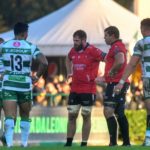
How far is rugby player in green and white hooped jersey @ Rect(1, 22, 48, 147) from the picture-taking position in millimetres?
13391

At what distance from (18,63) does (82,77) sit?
1.60 m

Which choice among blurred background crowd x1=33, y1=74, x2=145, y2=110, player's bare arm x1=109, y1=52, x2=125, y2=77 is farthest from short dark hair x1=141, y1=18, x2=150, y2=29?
blurred background crowd x1=33, y1=74, x2=145, y2=110

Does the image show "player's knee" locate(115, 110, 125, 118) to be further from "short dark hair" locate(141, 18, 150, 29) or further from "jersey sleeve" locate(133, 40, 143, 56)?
"short dark hair" locate(141, 18, 150, 29)

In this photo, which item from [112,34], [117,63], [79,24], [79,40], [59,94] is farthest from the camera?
[79,24]

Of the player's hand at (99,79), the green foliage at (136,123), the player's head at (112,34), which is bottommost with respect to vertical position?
the green foliage at (136,123)

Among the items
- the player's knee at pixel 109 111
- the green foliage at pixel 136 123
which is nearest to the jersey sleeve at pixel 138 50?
the player's knee at pixel 109 111

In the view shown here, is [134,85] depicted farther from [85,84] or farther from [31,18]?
[31,18]

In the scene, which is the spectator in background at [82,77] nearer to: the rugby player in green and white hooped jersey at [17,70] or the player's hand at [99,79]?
the player's hand at [99,79]

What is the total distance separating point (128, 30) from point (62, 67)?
4.27m

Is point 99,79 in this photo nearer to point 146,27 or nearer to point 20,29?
point 20,29

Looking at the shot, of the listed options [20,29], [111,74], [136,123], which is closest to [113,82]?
[111,74]

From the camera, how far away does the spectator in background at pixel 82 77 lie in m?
14.5

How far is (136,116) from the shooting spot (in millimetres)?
22312

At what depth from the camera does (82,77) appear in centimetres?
1459
